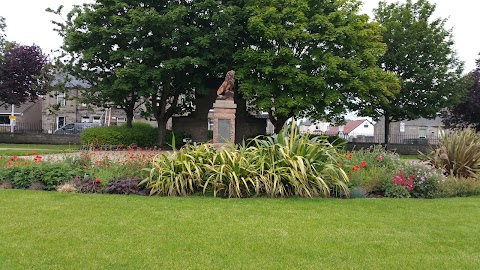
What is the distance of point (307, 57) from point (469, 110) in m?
18.2

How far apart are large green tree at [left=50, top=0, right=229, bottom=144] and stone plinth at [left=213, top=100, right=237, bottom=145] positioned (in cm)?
782

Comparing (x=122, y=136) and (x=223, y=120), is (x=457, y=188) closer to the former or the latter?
(x=223, y=120)

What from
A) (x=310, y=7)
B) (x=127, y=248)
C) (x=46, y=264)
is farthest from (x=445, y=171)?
(x=310, y=7)

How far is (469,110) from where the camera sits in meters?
31.7

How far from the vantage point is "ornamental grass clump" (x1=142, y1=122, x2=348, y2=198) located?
7.69 metres

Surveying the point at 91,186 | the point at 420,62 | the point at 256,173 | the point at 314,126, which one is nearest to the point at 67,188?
the point at 91,186

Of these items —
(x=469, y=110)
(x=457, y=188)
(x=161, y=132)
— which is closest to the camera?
(x=457, y=188)

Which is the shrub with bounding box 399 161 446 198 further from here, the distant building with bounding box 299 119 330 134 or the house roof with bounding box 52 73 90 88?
the house roof with bounding box 52 73 90 88

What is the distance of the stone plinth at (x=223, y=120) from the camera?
43.1 feet

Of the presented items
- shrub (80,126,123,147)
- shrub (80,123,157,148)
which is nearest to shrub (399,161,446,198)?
shrub (80,123,157,148)

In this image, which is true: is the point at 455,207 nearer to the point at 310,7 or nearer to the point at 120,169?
the point at 120,169

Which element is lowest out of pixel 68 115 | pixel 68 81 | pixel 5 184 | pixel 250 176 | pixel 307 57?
pixel 5 184

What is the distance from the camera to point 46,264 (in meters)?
3.80

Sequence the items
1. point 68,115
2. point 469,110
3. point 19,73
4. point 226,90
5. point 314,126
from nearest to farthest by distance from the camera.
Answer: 1. point 226,90
2. point 19,73
3. point 469,110
4. point 68,115
5. point 314,126
